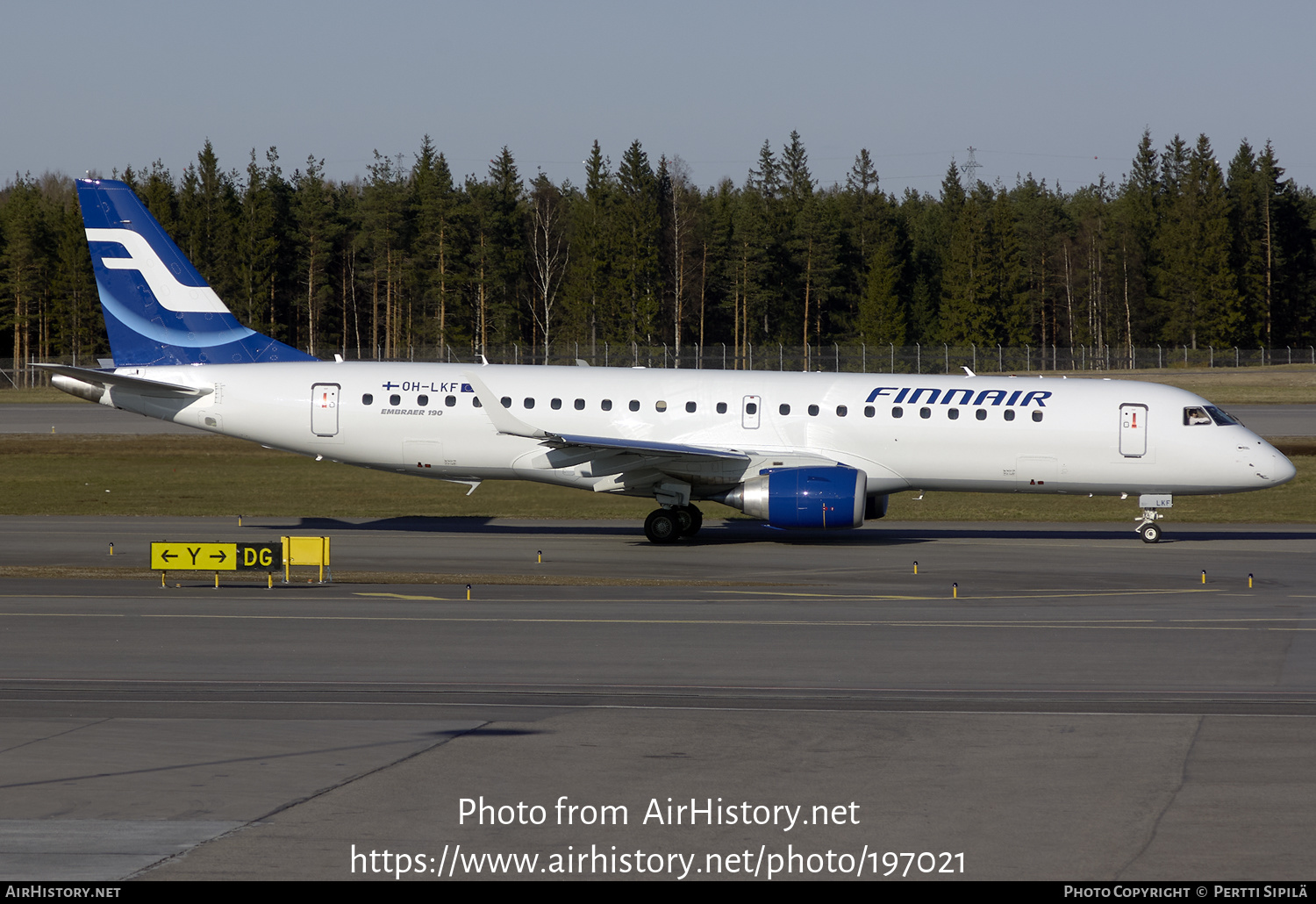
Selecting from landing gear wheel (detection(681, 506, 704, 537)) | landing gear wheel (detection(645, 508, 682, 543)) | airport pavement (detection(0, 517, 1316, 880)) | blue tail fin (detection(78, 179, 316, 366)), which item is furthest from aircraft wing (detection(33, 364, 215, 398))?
landing gear wheel (detection(681, 506, 704, 537))

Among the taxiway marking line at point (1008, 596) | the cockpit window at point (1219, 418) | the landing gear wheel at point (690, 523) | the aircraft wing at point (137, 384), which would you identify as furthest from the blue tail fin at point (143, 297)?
the cockpit window at point (1219, 418)

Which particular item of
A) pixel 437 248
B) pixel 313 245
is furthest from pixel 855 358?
pixel 313 245

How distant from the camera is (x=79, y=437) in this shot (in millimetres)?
52000

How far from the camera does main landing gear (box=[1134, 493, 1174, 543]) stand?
27.0 m

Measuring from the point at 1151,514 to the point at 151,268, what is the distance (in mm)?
23021

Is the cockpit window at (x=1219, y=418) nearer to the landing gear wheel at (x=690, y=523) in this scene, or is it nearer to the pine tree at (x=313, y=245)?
the landing gear wheel at (x=690, y=523)

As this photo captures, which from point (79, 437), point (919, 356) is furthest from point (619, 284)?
point (79, 437)

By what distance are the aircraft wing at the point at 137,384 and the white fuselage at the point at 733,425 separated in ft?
0.61

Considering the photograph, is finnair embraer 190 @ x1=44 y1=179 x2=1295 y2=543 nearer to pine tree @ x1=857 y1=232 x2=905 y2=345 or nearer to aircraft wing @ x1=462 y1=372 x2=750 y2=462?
aircraft wing @ x1=462 y1=372 x2=750 y2=462

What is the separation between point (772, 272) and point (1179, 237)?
121 feet

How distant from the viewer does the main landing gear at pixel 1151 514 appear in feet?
88.7

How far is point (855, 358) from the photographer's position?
277 feet

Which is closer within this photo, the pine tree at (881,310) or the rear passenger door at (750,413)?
the rear passenger door at (750,413)
